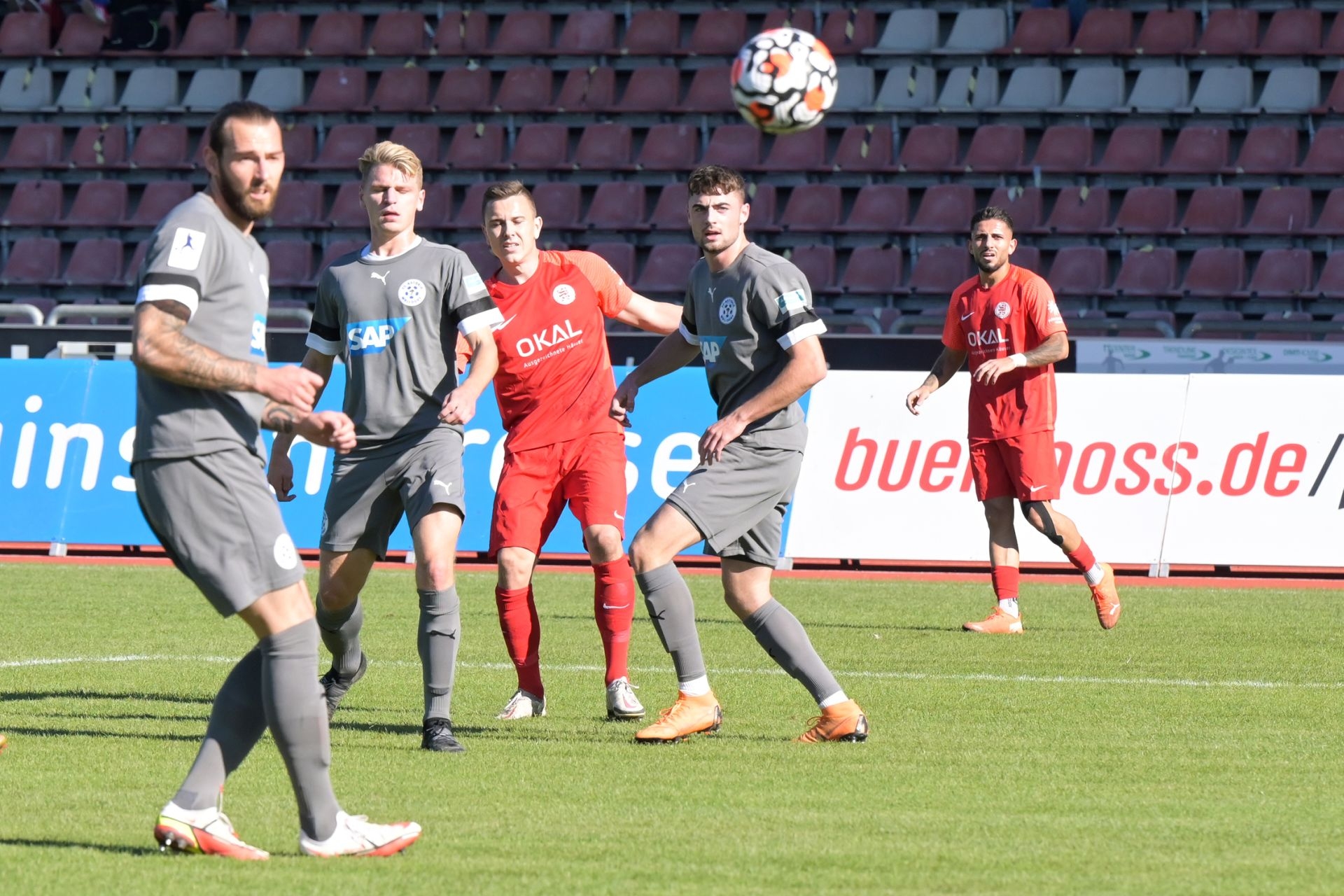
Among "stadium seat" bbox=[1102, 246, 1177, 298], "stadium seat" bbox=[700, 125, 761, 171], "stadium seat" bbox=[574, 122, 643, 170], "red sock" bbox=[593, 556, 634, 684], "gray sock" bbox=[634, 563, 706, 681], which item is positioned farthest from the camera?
"stadium seat" bbox=[574, 122, 643, 170]

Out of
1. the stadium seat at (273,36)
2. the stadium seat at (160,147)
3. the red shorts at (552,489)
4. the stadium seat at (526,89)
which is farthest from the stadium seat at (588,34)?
the red shorts at (552,489)

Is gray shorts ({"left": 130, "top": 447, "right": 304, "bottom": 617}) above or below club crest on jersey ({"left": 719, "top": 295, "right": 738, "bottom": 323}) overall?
below

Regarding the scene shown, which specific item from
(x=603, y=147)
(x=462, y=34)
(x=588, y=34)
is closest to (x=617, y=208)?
(x=603, y=147)

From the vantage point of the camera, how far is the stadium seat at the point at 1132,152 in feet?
69.7

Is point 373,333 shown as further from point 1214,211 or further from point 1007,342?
point 1214,211

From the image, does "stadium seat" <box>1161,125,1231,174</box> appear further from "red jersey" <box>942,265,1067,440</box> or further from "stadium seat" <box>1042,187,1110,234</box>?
"red jersey" <box>942,265,1067,440</box>

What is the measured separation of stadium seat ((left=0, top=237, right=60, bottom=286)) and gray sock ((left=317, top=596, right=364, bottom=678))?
57.7 feet

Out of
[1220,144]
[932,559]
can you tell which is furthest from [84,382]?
[1220,144]

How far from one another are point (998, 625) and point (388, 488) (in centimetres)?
499

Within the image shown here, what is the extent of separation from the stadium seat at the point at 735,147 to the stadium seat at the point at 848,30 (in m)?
1.52

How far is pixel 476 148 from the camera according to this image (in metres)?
23.5

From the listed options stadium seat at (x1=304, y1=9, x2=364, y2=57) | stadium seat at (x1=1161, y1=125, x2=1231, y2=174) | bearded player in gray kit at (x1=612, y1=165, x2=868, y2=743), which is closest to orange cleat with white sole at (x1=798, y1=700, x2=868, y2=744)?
bearded player in gray kit at (x1=612, y1=165, x2=868, y2=743)

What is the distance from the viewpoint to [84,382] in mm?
14562

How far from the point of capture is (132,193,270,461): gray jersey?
474 cm
